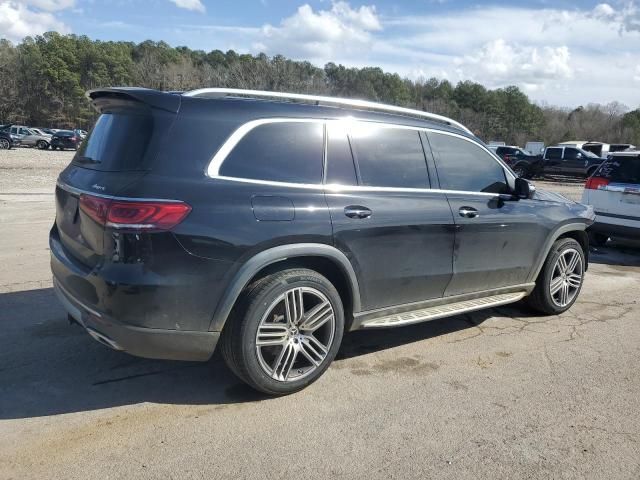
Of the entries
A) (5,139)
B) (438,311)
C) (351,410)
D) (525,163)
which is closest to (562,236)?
(438,311)

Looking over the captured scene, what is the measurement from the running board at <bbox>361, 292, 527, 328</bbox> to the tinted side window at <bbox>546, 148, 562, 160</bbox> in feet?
92.5

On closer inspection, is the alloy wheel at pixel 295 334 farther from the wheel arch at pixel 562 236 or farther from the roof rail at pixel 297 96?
the wheel arch at pixel 562 236

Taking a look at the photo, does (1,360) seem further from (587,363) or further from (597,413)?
(587,363)

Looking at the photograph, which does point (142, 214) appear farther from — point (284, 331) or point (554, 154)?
point (554, 154)

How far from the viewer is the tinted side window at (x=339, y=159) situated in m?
3.80

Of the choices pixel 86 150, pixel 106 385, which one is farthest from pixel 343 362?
pixel 86 150

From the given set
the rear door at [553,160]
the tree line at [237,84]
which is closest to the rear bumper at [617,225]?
the rear door at [553,160]

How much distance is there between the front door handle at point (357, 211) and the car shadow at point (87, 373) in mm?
1209

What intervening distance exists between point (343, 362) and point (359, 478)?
1.46 meters

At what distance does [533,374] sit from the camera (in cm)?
Answer: 414

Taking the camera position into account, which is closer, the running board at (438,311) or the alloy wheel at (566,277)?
the running board at (438,311)

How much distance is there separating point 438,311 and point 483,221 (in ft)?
2.79

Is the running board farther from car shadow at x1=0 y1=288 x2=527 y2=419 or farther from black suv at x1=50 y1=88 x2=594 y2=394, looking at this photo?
car shadow at x1=0 y1=288 x2=527 y2=419

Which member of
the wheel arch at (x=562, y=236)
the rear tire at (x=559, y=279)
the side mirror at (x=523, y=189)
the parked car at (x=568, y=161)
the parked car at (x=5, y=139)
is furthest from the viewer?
the parked car at (x=5, y=139)
